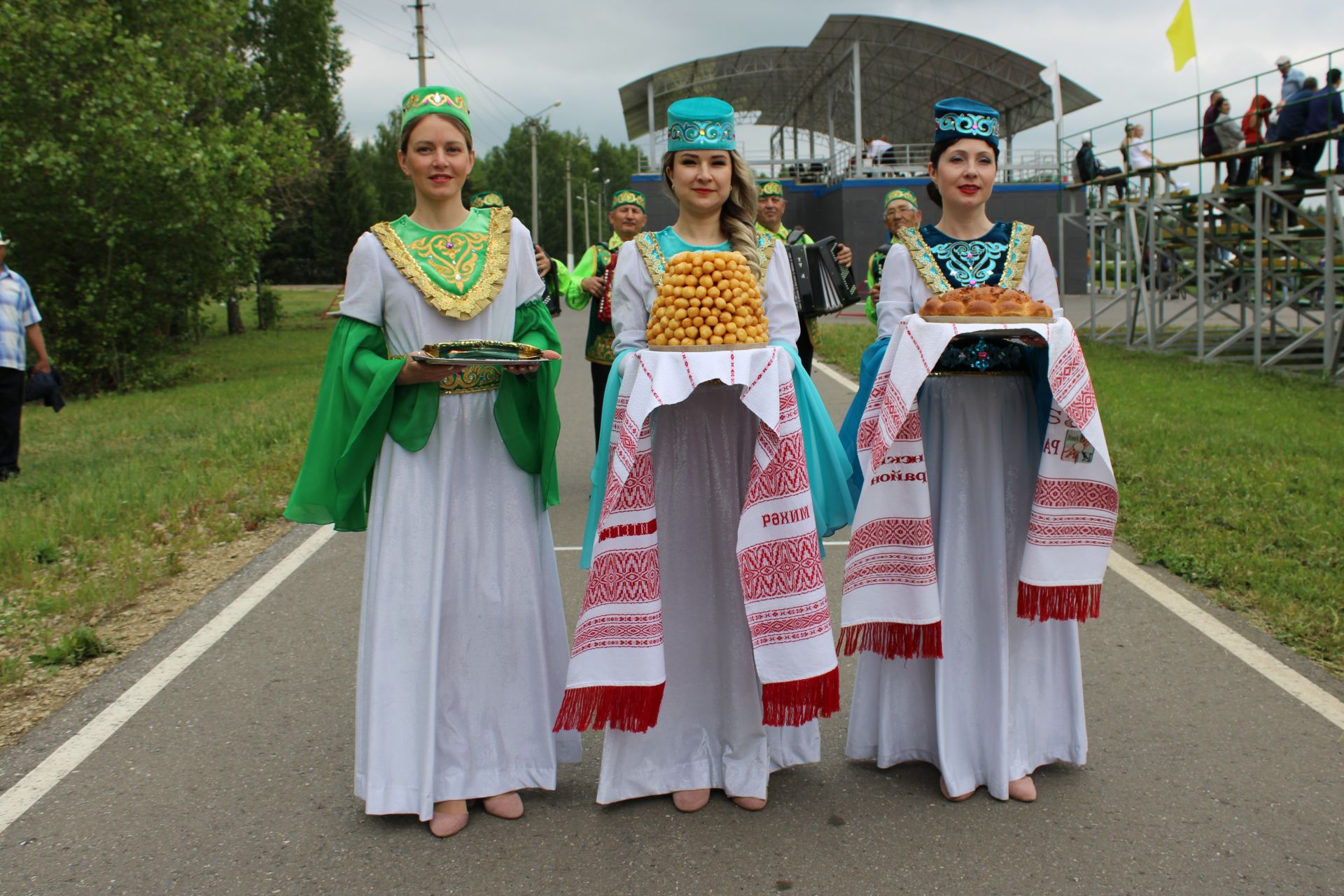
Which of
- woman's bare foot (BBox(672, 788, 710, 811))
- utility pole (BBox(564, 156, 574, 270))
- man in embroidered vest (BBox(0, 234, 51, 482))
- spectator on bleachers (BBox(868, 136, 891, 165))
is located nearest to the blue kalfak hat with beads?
woman's bare foot (BBox(672, 788, 710, 811))

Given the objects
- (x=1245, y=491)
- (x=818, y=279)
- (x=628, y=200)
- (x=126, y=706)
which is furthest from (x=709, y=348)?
(x=1245, y=491)

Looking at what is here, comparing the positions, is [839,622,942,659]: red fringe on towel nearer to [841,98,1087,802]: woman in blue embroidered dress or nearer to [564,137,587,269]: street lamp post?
[841,98,1087,802]: woman in blue embroidered dress

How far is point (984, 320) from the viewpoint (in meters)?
3.35

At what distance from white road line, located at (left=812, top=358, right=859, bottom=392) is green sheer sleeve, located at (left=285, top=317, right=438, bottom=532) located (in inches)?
402

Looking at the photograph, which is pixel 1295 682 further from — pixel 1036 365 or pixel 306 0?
pixel 306 0

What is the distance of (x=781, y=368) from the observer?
11.2ft

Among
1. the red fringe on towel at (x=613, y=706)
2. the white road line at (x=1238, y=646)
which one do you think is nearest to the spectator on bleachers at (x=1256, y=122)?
the white road line at (x=1238, y=646)

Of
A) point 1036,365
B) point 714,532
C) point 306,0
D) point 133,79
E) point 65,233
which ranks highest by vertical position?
point 306,0

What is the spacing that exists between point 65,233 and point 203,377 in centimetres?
371

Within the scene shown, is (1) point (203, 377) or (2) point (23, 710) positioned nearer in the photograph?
(2) point (23, 710)

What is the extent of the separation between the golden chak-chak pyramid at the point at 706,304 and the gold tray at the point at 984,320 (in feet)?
1.71

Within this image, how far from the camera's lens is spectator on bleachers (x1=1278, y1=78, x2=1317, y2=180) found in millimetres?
14359

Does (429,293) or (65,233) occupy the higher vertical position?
(65,233)

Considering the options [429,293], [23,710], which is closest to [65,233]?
[23,710]
